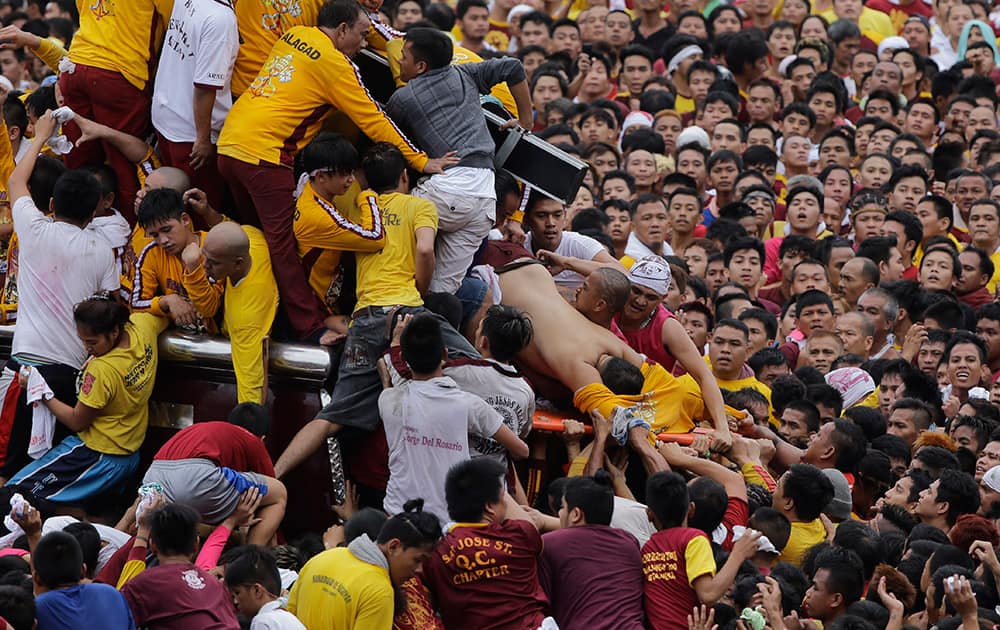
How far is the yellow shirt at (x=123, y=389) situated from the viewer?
32.9ft

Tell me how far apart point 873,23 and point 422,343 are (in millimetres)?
12619

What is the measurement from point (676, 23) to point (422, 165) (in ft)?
34.1

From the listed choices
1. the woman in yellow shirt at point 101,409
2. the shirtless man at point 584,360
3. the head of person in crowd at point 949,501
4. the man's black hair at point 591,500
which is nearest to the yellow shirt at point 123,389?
the woman in yellow shirt at point 101,409

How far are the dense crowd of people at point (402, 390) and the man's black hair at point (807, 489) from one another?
1 cm

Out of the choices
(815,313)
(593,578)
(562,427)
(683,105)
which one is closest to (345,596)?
(593,578)

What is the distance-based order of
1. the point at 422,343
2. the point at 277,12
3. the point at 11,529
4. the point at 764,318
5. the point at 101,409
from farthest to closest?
1. the point at 764,318
2. the point at 277,12
3. the point at 101,409
4. the point at 11,529
5. the point at 422,343

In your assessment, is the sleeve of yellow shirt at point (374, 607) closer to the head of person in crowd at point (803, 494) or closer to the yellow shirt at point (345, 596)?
the yellow shirt at point (345, 596)

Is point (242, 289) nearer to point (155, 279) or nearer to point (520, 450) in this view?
point (155, 279)

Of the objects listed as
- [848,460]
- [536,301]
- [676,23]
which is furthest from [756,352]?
[676,23]

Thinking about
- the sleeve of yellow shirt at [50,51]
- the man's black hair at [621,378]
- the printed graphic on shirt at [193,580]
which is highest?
Result: the sleeve of yellow shirt at [50,51]

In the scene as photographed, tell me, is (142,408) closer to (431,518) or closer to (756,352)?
(431,518)

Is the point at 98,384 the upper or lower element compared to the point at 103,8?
lower

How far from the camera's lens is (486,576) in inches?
342

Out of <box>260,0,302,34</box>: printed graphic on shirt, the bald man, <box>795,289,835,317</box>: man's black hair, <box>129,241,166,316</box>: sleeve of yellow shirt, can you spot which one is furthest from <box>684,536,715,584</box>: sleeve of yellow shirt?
<box>795,289,835,317</box>: man's black hair
